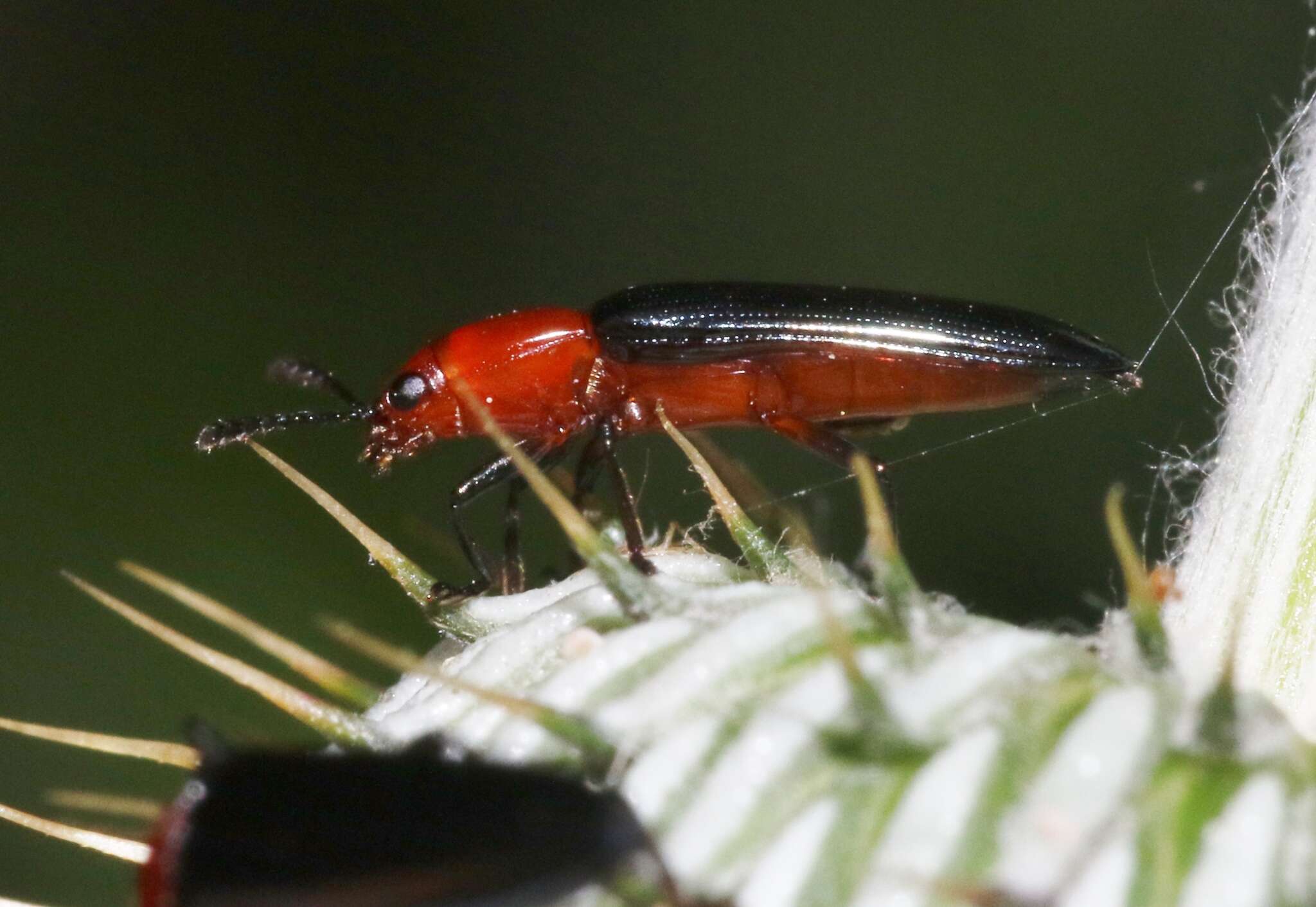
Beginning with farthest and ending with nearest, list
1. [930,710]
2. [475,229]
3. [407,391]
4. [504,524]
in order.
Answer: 1. [475,229]
2. [407,391]
3. [504,524]
4. [930,710]

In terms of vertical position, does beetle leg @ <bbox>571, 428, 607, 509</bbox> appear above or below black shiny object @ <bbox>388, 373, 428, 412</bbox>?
below

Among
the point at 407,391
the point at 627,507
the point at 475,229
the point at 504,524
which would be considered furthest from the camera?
the point at 475,229

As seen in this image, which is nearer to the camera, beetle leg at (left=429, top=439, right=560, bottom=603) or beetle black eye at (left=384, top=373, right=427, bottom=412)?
beetle leg at (left=429, top=439, right=560, bottom=603)

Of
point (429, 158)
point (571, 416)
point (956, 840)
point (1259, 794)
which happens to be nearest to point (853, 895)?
point (956, 840)

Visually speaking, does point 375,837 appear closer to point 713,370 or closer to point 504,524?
point 504,524

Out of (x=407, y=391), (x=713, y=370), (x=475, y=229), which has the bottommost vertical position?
(x=713, y=370)

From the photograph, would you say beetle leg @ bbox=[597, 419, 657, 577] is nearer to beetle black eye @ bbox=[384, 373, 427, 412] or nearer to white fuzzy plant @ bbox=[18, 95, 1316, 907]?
white fuzzy plant @ bbox=[18, 95, 1316, 907]

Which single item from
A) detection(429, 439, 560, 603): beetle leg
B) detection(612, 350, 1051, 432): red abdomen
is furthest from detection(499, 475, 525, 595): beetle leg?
detection(612, 350, 1051, 432): red abdomen

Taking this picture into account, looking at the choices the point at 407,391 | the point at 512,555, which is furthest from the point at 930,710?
the point at 407,391

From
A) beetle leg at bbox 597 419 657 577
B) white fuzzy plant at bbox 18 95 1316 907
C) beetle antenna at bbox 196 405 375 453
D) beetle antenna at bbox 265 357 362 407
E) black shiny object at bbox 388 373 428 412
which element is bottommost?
white fuzzy plant at bbox 18 95 1316 907
